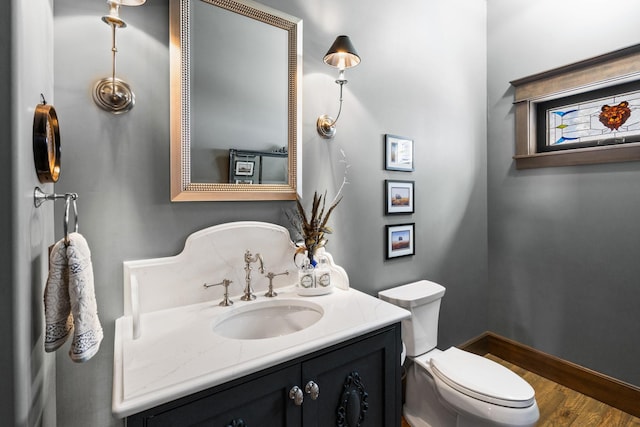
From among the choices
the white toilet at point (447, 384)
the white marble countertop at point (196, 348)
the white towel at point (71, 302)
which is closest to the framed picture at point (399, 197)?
the white toilet at point (447, 384)

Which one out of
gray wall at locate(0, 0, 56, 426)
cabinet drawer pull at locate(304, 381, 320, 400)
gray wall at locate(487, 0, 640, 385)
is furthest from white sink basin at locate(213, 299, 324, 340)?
gray wall at locate(487, 0, 640, 385)

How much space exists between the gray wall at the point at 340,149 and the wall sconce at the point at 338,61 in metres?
0.05

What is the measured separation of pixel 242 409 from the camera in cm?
86

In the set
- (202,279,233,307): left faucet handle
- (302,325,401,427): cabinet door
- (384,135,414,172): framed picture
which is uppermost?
(384,135,414,172): framed picture

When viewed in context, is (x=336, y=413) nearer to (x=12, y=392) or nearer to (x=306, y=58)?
(x=12, y=392)

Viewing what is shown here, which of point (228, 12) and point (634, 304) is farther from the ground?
point (228, 12)

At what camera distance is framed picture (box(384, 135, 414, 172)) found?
1907 mm

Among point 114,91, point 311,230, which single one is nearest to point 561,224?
point 311,230

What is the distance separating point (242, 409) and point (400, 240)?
1.40 m

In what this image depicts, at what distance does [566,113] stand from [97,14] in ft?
9.06

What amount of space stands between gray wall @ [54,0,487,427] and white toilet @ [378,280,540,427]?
253mm

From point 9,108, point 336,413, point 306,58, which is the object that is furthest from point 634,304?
point 9,108

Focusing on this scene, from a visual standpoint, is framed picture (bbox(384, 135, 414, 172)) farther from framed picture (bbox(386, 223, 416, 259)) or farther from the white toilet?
the white toilet

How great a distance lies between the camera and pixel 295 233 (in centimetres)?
155
